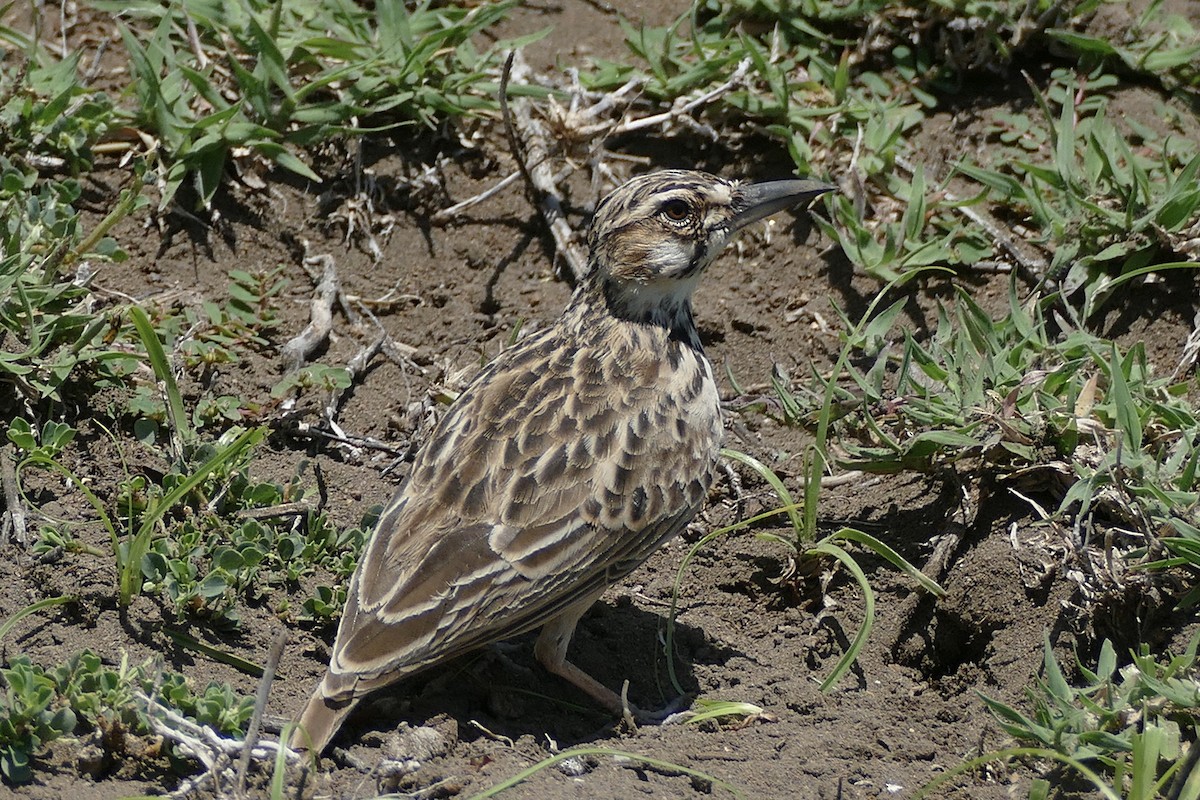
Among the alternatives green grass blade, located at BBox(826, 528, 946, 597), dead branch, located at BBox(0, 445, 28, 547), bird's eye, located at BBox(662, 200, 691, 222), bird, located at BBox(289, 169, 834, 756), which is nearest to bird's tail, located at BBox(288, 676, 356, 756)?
bird, located at BBox(289, 169, 834, 756)

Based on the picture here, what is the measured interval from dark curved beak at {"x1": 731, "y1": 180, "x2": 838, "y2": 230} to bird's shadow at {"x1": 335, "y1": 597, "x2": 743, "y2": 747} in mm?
1595

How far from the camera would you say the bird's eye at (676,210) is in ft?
16.8

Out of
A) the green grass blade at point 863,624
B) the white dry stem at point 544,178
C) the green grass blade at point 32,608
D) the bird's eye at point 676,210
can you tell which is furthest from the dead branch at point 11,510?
the green grass blade at point 863,624

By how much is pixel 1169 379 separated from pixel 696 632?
2141mm

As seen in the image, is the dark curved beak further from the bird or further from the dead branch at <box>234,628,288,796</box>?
the dead branch at <box>234,628,288,796</box>

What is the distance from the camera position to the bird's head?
5137 millimetres

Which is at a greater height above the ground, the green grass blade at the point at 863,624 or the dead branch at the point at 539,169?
the dead branch at the point at 539,169

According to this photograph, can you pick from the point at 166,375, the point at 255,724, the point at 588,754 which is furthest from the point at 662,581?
the point at 255,724

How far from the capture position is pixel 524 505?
A: 4.57m

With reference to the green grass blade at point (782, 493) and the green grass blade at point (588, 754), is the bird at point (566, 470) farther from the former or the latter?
the green grass blade at point (588, 754)

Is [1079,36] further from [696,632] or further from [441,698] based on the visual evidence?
[441,698]

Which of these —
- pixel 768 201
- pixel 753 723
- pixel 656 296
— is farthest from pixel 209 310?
→ pixel 753 723

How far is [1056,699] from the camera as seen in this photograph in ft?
13.7

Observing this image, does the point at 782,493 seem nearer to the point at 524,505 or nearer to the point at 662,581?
the point at 662,581
